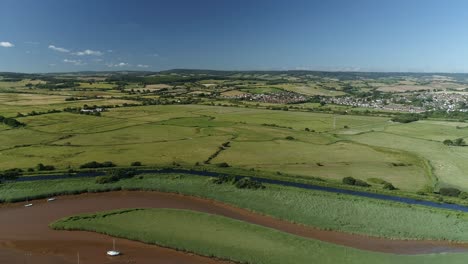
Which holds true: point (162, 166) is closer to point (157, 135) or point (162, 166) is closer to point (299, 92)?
point (157, 135)

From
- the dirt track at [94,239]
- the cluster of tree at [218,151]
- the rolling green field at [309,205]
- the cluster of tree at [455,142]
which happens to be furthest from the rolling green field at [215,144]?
the dirt track at [94,239]

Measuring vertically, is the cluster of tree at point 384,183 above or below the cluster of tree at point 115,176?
below

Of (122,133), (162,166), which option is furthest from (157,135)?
(162,166)

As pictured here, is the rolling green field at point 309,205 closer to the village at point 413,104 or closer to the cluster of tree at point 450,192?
the cluster of tree at point 450,192

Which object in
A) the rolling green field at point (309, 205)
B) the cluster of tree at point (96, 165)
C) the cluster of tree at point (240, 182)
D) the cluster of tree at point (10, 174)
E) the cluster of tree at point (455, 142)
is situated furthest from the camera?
the cluster of tree at point (455, 142)

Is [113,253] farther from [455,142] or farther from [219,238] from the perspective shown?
[455,142]

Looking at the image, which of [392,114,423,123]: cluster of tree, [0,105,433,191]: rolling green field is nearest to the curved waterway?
[0,105,433,191]: rolling green field

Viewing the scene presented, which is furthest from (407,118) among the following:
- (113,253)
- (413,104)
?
(113,253)
